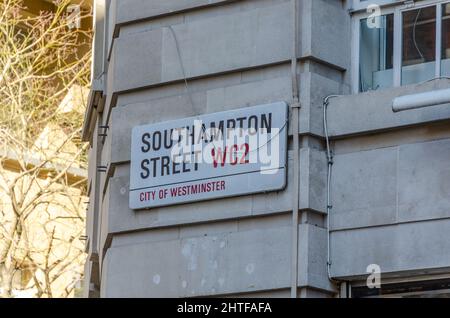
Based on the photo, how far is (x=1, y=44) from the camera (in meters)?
26.7

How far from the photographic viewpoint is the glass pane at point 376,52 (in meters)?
11.0

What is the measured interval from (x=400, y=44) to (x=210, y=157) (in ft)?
6.57

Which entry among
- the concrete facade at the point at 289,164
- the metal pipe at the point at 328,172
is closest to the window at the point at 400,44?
the concrete facade at the point at 289,164

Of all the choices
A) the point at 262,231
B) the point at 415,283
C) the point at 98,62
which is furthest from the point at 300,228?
the point at 98,62

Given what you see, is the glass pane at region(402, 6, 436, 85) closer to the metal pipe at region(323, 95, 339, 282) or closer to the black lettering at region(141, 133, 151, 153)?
the metal pipe at region(323, 95, 339, 282)

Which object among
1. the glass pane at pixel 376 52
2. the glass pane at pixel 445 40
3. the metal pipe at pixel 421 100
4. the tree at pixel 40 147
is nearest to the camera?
the metal pipe at pixel 421 100

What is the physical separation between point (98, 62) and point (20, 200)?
11865mm

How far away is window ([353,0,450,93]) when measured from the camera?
35.4ft

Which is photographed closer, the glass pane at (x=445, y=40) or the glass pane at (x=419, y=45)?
the glass pane at (x=445, y=40)

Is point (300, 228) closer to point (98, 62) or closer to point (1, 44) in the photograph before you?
point (98, 62)

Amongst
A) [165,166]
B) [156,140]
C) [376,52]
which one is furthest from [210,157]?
[376,52]

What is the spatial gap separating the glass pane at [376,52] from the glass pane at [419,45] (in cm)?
15

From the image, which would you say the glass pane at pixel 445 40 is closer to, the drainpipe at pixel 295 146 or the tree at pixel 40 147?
the drainpipe at pixel 295 146

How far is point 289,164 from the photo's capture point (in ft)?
35.2
